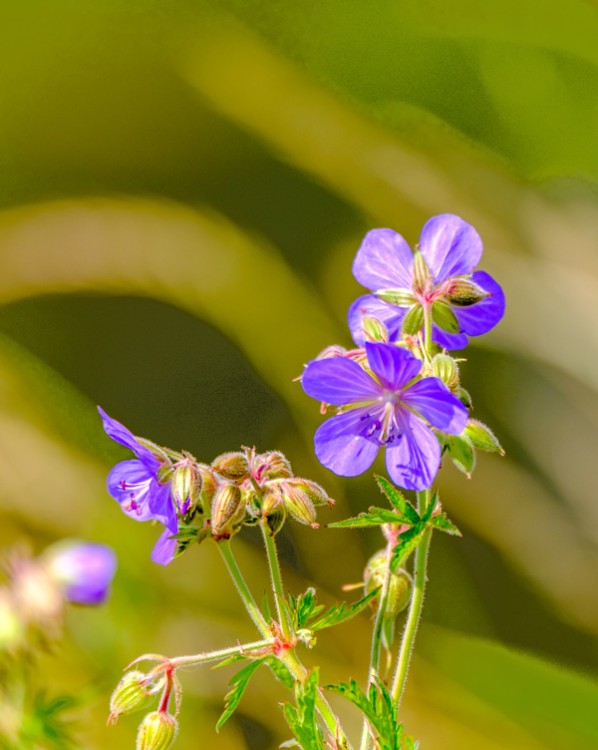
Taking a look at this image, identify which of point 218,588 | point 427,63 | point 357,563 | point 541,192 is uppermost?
point 427,63

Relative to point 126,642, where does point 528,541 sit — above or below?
above

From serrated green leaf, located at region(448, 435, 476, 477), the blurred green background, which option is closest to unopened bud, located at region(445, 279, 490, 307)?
serrated green leaf, located at region(448, 435, 476, 477)

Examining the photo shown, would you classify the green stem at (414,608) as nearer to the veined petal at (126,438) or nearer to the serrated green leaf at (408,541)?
the serrated green leaf at (408,541)

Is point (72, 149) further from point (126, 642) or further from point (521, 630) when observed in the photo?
point (521, 630)

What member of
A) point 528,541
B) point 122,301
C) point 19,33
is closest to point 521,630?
point 528,541

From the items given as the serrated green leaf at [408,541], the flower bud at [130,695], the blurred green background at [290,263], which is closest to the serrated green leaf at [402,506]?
the serrated green leaf at [408,541]

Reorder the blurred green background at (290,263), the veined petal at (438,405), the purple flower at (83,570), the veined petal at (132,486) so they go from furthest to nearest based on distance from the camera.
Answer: the blurred green background at (290,263), the purple flower at (83,570), the veined petal at (132,486), the veined petal at (438,405)

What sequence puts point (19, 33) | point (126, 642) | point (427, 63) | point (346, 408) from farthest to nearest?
point (19, 33), point (427, 63), point (126, 642), point (346, 408)

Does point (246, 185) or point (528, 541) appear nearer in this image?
point (528, 541)

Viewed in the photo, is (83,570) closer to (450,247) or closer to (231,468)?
(231,468)
